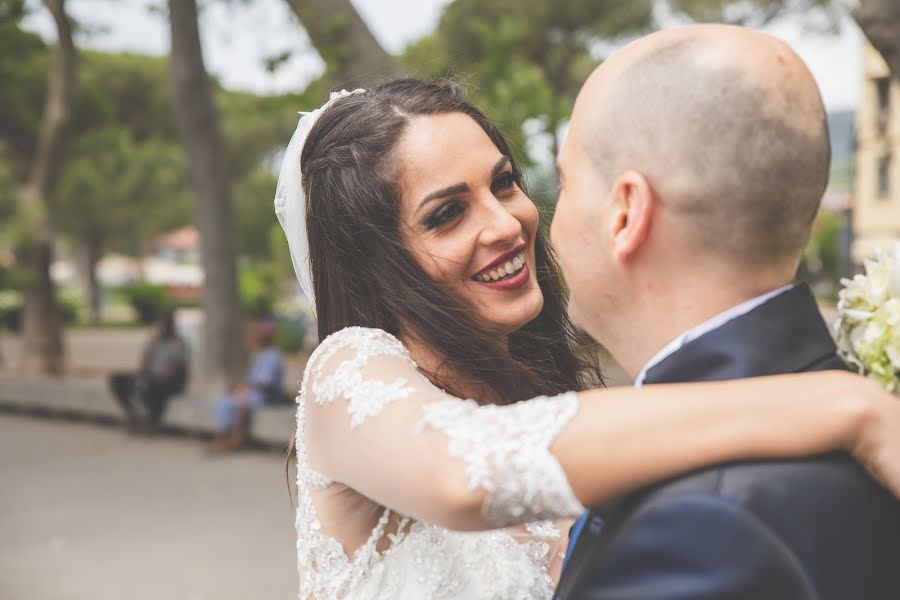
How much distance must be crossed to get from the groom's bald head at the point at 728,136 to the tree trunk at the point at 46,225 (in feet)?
44.9

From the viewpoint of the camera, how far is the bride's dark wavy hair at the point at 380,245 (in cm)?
208

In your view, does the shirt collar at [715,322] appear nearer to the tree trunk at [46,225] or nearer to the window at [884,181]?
the tree trunk at [46,225]

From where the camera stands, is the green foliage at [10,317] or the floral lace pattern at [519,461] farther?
the green foliage at [10,317]

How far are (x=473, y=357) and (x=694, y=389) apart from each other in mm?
886

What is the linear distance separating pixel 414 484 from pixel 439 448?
7cm

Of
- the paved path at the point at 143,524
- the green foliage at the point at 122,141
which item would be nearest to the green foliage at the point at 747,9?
the green foliage at the point at 122,141

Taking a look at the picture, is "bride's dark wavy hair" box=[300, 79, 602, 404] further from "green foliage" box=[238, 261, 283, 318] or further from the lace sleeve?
"green foliage" box=[238, 261, 283, 318]

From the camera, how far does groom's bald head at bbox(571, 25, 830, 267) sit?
4.03 ft

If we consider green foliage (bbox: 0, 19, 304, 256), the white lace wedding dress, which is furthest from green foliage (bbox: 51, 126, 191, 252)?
the white lace wedding dress

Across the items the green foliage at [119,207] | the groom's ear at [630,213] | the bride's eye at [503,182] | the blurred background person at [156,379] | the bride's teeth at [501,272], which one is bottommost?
the green foliage at [119,207]

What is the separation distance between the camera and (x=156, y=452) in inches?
426

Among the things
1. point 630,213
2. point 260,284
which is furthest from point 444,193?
point 260,284

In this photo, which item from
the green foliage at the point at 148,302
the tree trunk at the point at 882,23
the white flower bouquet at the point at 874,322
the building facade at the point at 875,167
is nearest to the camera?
the white flower bouquet at the point at 874,322

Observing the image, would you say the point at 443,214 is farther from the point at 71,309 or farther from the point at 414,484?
the point at 71,309
